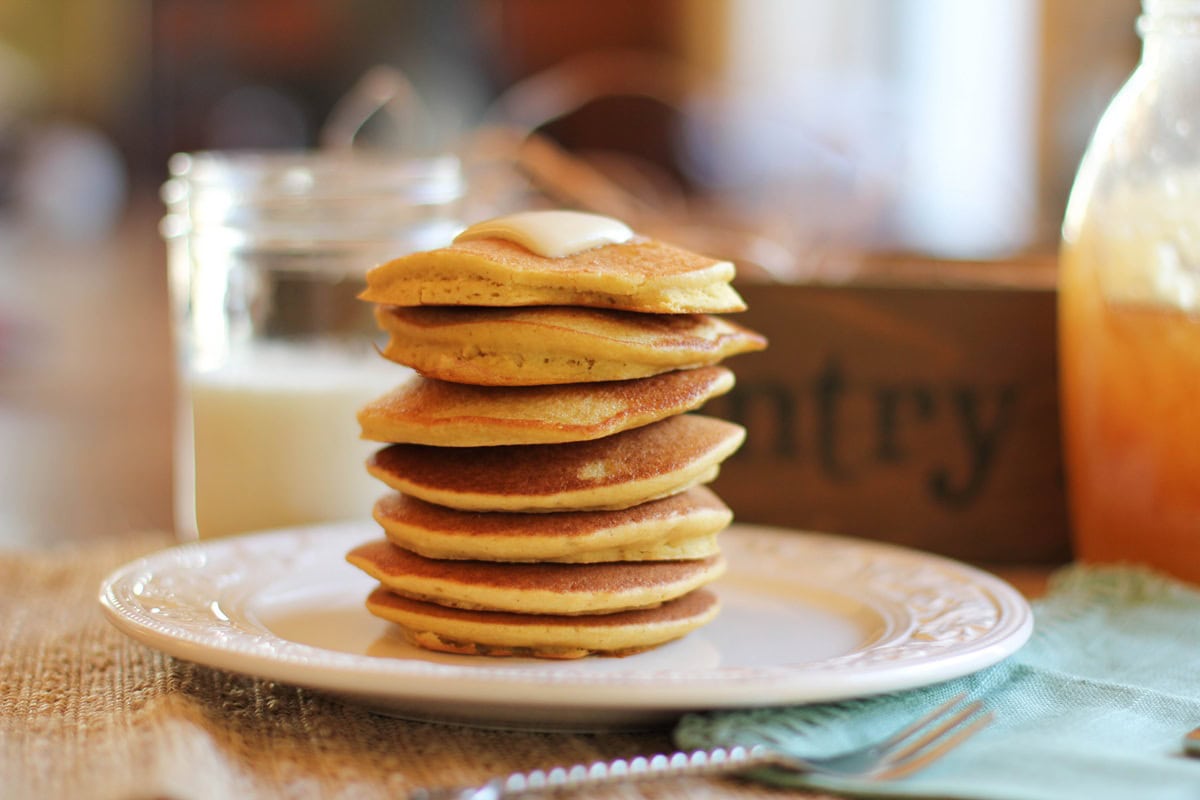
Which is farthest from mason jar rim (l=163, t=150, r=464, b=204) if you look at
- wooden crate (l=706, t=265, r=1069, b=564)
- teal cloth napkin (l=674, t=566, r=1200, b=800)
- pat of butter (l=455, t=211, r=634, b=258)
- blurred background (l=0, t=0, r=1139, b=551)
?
teal cloth napkin (l=674, t=566, r=1200, b=800)

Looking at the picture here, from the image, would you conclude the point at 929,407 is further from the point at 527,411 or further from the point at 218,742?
the point at 218,742

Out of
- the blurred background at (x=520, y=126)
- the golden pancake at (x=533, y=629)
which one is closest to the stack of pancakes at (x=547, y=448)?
the golden pancake at (x=533, y=629)

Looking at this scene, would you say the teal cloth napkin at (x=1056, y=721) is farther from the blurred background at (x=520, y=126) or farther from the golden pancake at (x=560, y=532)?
the blurred background at (x=520, y=126)

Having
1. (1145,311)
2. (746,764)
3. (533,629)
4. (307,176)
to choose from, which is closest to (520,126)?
(307,176)

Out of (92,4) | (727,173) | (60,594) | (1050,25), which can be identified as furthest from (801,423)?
(92,4)

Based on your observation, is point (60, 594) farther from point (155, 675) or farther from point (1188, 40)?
point (1188, 40)

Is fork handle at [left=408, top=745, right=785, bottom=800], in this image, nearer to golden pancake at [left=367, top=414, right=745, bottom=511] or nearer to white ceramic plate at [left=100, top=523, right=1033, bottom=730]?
white ceramic plate at [left=100, top=523, right=1033, bottom=730]
